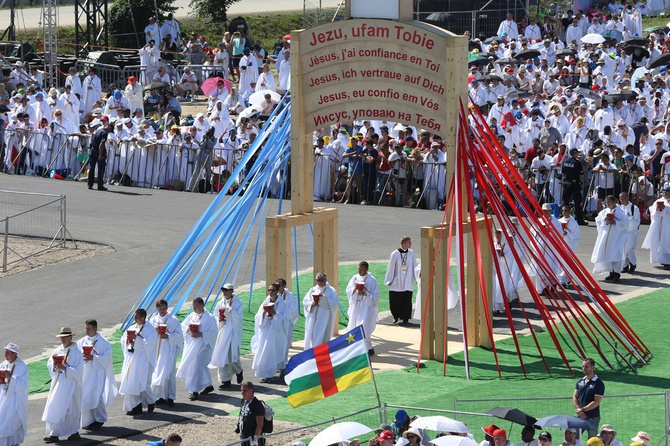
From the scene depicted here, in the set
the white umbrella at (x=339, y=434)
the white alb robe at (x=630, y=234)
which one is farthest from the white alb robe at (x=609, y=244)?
the white umbrella at (x=339, y=434)

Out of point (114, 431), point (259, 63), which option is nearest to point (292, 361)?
point (114, 431)

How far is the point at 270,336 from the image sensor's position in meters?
19.4

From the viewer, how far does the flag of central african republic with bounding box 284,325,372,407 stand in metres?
15.5

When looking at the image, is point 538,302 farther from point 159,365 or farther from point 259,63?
point 259,63

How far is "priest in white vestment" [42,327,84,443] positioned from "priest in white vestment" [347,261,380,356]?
5.00 meters

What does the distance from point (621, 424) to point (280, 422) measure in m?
4.09

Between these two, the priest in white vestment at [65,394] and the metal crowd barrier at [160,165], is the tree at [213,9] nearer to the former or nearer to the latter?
the metal crowd barrier at [160,165]

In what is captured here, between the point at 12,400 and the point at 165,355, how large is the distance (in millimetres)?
2339

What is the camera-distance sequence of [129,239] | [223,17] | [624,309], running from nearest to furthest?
1. [624,309]
2. [129,239]
3. [223,17]

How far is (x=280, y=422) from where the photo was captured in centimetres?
1719

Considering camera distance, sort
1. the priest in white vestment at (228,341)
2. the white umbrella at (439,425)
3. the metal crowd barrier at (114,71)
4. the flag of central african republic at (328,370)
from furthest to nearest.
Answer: the metal crowd barrier at (114,71), the priest in white vestment at (228,341), the flag of central african republic at (328,370), the white umbrella at (439,425)

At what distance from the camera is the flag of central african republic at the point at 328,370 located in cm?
1552

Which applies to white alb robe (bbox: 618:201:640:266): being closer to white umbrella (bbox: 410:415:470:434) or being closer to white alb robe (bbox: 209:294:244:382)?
white alb robe (bbox: 209:294:244:382)

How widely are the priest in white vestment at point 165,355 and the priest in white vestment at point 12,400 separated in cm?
193
